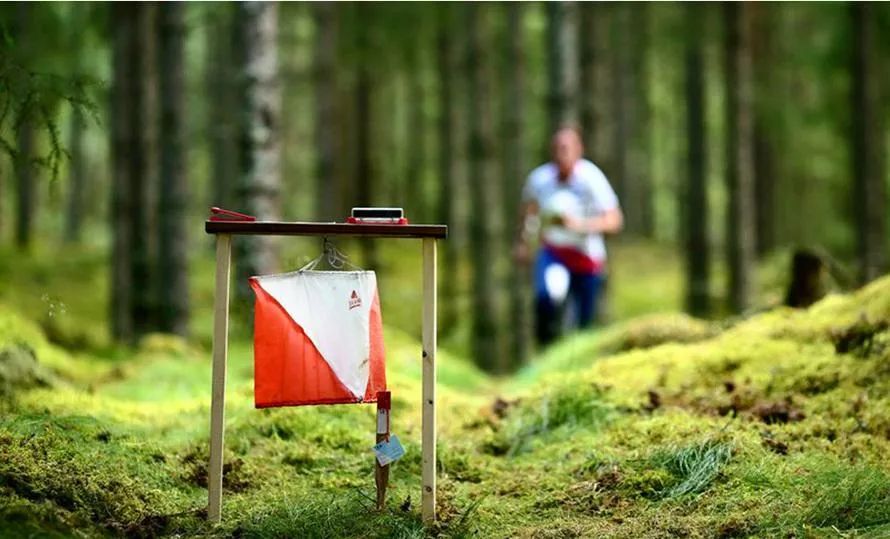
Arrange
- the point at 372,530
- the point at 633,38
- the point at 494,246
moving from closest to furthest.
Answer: the point at 372,530 < the point at 494,246 < the point at 633,38

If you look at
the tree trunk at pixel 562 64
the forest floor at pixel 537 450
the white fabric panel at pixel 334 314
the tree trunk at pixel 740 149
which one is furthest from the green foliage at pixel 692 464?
the tree trunk at pixel 740 149

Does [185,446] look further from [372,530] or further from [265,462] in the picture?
[372,530]

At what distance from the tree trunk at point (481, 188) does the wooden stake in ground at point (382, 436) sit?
1109cm

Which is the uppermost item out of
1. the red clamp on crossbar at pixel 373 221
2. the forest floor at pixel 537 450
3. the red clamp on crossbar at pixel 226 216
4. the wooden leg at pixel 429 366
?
the red clamp on crossbar at pixel 226 216

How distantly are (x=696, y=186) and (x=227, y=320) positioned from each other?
14326 millimetres

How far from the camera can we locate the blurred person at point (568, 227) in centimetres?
987

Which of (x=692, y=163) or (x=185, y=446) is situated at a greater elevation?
(x=692, y=163)

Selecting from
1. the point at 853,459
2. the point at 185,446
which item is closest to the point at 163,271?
the point at 185,446

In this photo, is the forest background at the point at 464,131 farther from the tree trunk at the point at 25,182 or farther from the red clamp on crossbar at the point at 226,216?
the red clamp on crossbar at the point at 226,216

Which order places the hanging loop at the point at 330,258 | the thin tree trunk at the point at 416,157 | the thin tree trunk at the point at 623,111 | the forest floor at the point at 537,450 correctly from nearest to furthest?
the forest floor at the point at 537,450 < the hanging loop at the point at 330,258 < the thin tree trunk at the point at 623,111 < the thin tree trunk at the point at 416,157

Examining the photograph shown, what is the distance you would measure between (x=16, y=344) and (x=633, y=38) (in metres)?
23.6

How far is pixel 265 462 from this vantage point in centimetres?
497

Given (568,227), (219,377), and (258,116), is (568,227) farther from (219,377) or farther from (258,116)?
(219,377)

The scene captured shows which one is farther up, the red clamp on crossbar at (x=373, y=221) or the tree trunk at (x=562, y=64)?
the tree trunk at (x=562, y=64)
